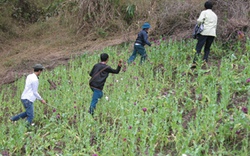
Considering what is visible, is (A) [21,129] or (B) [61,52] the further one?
(B) [61,52]

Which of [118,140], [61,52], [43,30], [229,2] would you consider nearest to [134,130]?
[118,140]

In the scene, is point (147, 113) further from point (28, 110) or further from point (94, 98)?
point (28, 110)

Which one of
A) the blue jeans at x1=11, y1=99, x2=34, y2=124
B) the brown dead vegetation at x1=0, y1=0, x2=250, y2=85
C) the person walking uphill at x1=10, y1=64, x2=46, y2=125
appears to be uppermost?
the brown dead vegetation at x1=0, y1=0, x2=250, y2=85

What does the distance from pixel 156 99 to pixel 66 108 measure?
1.81 meters

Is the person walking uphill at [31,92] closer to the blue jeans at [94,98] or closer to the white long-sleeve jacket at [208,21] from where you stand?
the blue jeans at [94,98]

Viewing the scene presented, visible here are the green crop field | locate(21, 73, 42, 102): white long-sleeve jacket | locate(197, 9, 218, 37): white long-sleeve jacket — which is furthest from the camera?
locate(197, 9, 218, 37): white long-sleeve jacket

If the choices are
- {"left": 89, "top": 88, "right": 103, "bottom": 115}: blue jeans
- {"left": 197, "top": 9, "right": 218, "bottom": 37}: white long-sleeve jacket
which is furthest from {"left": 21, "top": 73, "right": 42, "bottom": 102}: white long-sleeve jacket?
{"left": 197, "top": 9, "right": 218, "bottom": 37}: white long-sleeve jacket

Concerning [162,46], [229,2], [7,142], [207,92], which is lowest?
[7,142]

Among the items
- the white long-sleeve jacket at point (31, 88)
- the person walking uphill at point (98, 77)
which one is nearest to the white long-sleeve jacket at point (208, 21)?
the person walking uphill at point (98, 77)

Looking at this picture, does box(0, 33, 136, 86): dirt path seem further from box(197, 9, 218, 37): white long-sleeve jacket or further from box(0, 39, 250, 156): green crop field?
box(197, 9, 218, 37): white long-sleeve jacket

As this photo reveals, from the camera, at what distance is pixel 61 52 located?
11.7m

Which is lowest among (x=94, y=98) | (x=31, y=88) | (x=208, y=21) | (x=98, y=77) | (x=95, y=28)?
(x=94, y=98)

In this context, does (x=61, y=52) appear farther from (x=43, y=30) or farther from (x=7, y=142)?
(x=7, y=142)

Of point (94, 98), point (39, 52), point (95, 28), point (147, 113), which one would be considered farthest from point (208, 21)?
point (39, 52)
